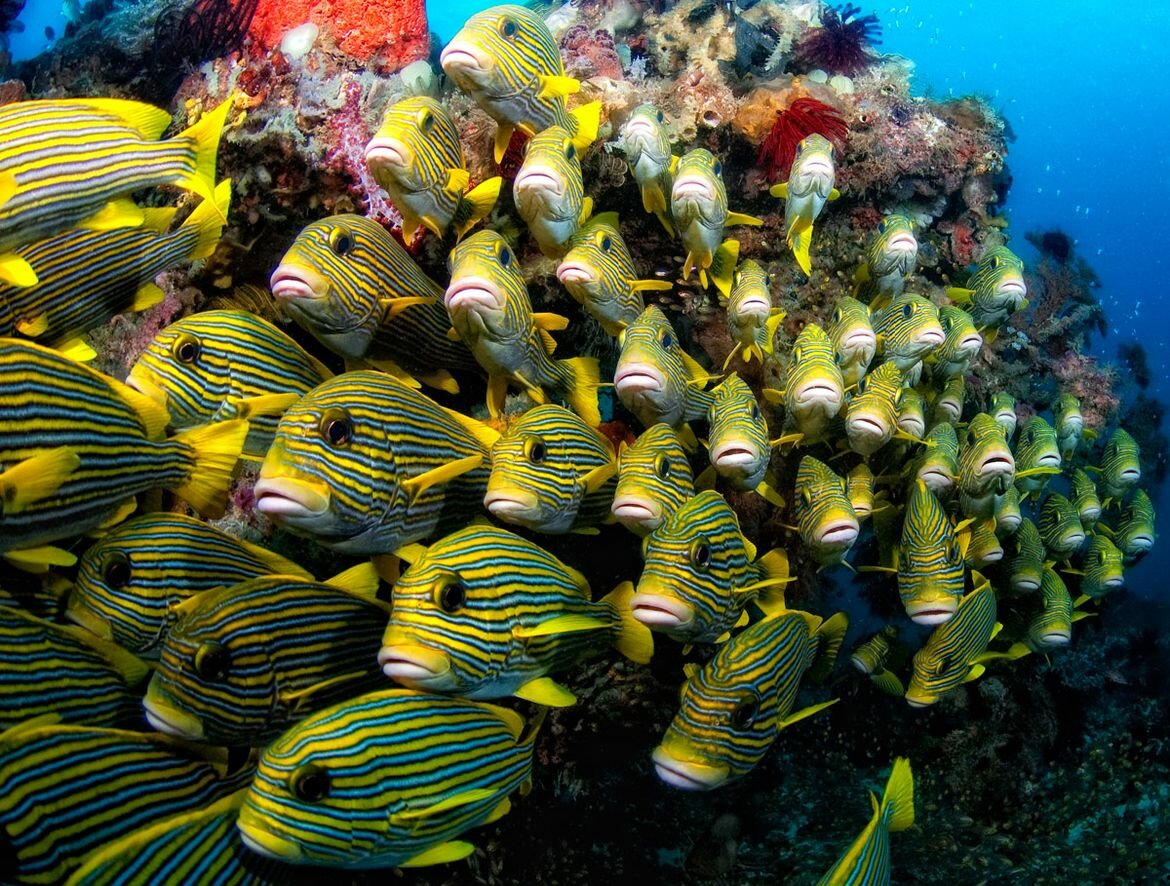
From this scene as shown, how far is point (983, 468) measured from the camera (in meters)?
4.68

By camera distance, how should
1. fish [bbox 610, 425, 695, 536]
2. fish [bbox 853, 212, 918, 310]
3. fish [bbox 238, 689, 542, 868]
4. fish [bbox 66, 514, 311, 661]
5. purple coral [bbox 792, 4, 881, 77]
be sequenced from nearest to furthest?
fish [bbox 238, 689, 542, 868] < fish [bbox 66, 514, 311, 661] < fish [bbox 610, 425, 695, 536] < fish [bbox 853, 212, 918, 310] < purple coral [bbox 792, 4, 881, 77]

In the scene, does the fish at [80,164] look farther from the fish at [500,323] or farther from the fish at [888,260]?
the fish at [888,260]

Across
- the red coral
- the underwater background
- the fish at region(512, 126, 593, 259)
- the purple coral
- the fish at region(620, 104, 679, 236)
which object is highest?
the purple coral

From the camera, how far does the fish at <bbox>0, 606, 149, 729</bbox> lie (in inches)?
91.6

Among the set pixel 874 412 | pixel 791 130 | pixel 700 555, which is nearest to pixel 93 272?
pixel 700 555

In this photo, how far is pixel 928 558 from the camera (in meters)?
4.05

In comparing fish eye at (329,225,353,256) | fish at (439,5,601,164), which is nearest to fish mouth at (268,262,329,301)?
fish eye at (329,225,353,256)

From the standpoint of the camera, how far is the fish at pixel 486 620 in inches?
84.9

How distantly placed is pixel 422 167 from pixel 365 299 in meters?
0.67

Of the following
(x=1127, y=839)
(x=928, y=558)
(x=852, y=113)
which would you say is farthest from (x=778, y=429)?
(x=1127, y=839)

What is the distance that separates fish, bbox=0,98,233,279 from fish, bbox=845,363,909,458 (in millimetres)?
3674

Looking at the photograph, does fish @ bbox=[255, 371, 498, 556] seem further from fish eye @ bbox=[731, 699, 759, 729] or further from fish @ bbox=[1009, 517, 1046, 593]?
fish @ bbox=[1009, 517, 1046, 593]

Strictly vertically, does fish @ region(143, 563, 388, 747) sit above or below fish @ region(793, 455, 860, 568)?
below

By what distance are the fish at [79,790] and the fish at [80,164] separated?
1580 mm
